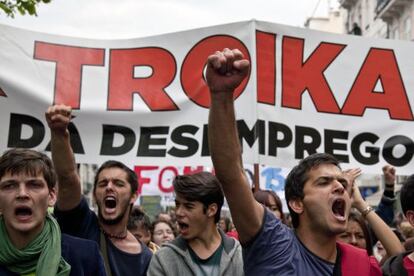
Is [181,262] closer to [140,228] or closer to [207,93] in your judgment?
[140,228]

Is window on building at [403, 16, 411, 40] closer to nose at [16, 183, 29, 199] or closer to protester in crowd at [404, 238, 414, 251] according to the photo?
protester in crowd at [404, 238, 414, 251]

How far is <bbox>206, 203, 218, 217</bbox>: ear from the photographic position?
12.7 feet

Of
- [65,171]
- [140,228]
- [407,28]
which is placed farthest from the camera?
[407,28]

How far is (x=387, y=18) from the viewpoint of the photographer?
129 feet

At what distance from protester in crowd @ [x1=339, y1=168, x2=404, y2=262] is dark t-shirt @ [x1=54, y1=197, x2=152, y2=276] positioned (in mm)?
1194

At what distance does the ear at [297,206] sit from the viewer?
3.23 metres

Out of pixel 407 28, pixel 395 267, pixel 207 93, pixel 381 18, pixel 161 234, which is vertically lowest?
pixel 161 234

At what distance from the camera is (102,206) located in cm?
406

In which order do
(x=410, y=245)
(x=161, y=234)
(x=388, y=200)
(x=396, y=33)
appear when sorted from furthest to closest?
(x=396, y=33) < (x=161, y=234) < (x=388, y=200) < (x=410, y=245)

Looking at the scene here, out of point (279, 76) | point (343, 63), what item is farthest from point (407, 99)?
point (279, 76)

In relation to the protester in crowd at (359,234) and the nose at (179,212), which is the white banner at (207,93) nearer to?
the protester in crowd at (359,234)

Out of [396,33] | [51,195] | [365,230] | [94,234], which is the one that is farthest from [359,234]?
[396,33]

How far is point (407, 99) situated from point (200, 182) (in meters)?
2.71

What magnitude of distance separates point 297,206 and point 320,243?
194 mm
